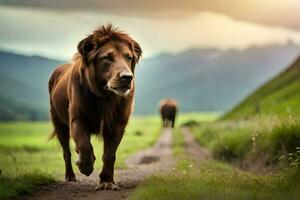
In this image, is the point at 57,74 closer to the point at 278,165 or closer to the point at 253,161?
the point at 278,165

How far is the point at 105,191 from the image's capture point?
12.8 m

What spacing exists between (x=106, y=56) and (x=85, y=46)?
527mm

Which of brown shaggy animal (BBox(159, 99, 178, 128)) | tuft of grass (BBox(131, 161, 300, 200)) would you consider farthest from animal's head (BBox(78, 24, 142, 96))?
brown shaggy animal (BBox(159, 99, 178, 128))

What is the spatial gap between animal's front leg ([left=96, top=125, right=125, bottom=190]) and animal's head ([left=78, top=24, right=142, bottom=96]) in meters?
0.95

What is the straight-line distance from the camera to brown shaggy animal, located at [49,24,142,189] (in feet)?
41.4

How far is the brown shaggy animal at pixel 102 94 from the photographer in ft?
41.4

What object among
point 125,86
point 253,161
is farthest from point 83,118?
point 253,161

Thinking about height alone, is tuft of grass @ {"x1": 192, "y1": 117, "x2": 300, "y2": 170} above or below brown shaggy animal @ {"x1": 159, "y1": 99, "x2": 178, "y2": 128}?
below

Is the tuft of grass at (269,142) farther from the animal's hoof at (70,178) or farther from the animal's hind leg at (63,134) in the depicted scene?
the animal's hoof at (70,178)

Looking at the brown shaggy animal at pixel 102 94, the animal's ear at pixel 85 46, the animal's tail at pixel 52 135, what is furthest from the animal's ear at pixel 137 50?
the animal's tail at pixel 52 135

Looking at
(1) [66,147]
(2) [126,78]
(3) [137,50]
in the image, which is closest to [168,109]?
(1) [66,147]

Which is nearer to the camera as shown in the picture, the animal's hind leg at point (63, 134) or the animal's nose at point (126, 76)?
the animal's nose at point (126, 76)

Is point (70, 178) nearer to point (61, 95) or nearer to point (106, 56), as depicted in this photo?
point (61, 95)

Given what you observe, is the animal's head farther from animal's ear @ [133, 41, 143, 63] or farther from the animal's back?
the animal's back
